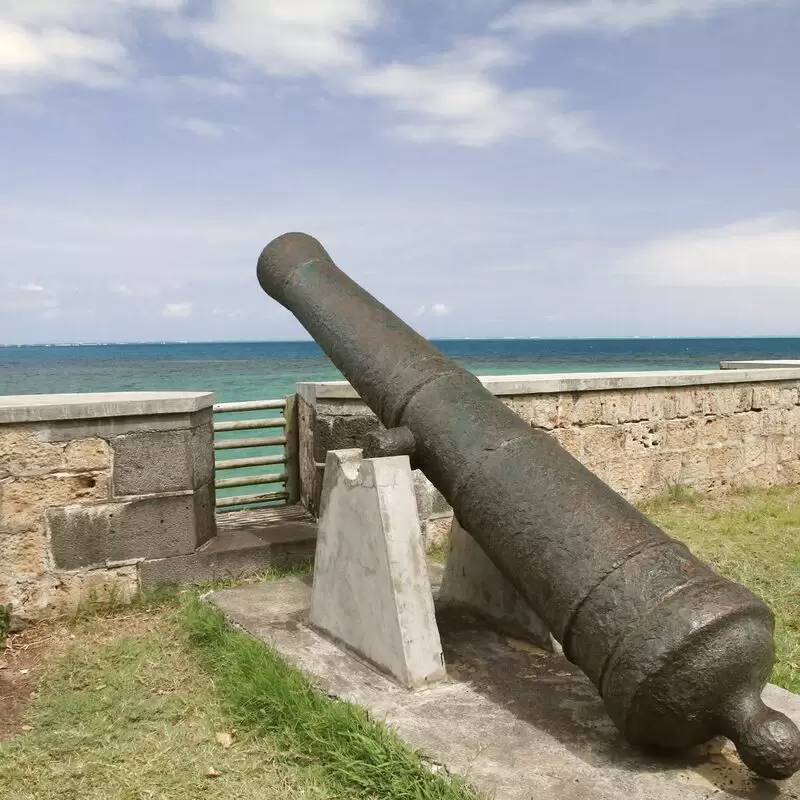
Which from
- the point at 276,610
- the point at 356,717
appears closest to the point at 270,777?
the point at 356,717

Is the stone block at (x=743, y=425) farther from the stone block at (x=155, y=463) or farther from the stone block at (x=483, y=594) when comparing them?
the stone block at (x=155, y=463)

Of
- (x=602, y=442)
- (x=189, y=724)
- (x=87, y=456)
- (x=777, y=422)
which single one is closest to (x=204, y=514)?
(x=87, y=456)

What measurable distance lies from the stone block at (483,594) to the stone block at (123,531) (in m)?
1.80

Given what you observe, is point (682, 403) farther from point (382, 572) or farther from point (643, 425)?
point (382, 572)

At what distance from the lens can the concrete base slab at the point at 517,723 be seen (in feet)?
8.78

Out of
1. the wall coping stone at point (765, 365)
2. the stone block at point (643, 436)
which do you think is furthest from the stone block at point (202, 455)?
the wall coping stone at point (765, 365)

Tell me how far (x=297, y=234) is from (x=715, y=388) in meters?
5.14

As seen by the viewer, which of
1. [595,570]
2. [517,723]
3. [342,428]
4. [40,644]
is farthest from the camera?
[342,428]

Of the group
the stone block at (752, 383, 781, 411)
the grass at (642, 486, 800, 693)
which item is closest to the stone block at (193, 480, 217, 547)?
the grass at (642, 486, 800, 693)

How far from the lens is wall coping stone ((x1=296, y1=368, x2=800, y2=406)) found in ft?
19.3

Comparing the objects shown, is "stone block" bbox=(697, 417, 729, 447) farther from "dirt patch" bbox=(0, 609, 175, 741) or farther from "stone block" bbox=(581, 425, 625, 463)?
"dirt patch" bbox=(0, 609, 175, 741)

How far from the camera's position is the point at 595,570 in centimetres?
282

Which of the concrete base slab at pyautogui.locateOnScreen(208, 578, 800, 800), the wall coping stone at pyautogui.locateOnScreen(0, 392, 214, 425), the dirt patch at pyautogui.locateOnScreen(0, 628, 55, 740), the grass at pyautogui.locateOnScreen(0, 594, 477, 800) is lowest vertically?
the dirt patch at pyautogui.locateOnScreen(0, 628, 55, 740)

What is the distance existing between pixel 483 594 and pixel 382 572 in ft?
3.16
